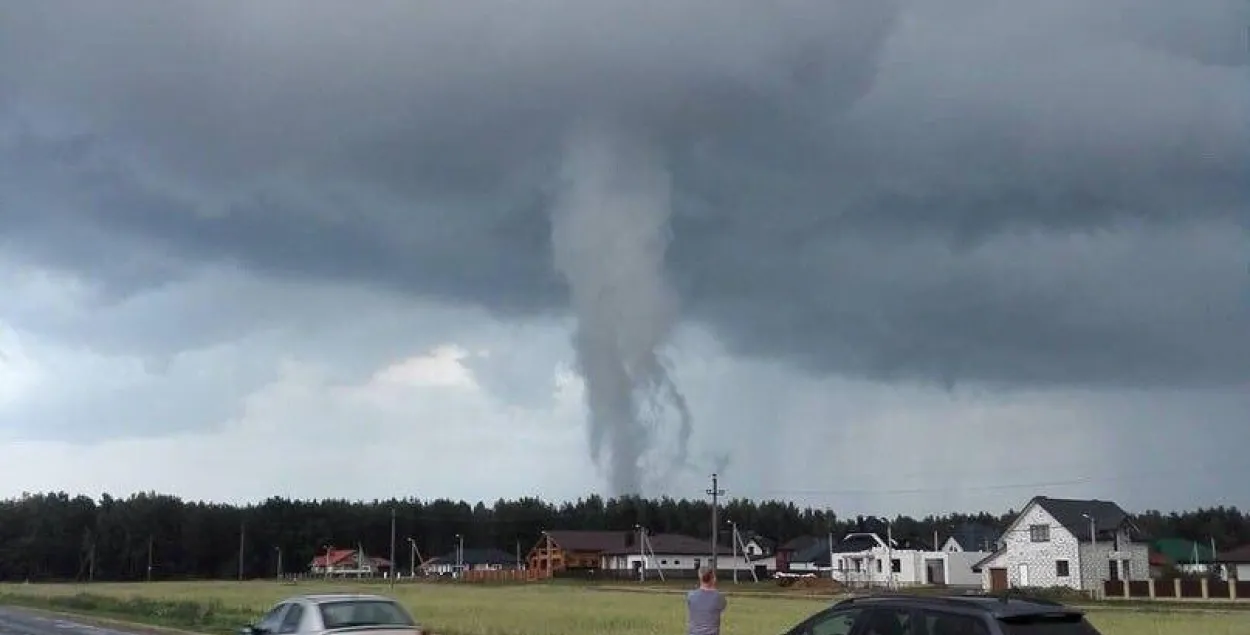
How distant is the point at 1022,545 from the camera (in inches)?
3656

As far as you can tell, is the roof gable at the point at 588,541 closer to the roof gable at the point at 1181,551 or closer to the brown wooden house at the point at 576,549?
the brown wooden house at the point at 576,549

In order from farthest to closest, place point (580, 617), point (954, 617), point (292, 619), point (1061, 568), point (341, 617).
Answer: point (1061, 568)
point (580, 617)
point (292, 619)
point (341, 617)
point (954, 617)

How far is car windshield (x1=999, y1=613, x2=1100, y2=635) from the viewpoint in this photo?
11023mm

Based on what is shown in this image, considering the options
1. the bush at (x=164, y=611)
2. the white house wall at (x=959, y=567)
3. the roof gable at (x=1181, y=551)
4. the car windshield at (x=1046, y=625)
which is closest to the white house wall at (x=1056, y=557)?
the white house wall at (x=959, y=567)

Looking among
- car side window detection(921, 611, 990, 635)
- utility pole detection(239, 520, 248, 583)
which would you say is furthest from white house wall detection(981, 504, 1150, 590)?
utility pole detection(239, 520, 248, 583)

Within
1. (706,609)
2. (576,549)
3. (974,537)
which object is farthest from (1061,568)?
(706,609)

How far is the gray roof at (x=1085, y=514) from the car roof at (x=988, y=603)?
Answer: 8317 cm

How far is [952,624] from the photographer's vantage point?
11.4 metres

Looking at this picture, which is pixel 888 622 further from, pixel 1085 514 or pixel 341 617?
pixel 1085 514

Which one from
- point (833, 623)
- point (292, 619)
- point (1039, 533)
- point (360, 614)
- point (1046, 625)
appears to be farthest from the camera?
point (1039, 533)

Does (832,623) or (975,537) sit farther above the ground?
(975,537)

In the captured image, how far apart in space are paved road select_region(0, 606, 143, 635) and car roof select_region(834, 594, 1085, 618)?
107ft

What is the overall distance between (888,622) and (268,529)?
176m

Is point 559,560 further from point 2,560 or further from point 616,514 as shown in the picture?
point 2,560
